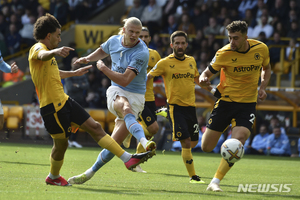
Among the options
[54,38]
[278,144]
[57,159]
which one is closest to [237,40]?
[54,38]

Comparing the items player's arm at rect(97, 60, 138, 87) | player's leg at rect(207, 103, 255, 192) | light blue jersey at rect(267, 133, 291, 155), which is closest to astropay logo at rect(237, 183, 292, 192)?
player's leg at rect(207, 103, 255, 192)

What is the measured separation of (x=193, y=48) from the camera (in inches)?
697

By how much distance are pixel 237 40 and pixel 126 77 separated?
164cm

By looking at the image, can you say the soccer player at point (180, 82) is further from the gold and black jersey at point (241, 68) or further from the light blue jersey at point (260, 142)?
the light blue jersey at point (260, 142)

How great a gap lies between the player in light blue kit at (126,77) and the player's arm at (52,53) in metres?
0.76

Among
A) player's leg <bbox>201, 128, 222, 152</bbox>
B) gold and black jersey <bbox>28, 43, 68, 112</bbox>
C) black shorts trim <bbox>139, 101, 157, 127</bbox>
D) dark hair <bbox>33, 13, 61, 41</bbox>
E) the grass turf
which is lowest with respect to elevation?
the grass turf

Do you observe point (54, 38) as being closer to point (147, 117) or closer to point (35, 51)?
point (35, 51)

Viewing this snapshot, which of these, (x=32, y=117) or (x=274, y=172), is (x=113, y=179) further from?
(x=32, y=117)

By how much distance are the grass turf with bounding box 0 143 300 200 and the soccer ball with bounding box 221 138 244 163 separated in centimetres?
44

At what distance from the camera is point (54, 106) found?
5.95 m

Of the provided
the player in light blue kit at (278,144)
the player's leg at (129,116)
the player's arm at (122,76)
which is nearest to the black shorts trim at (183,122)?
the player's leg at (129,116)

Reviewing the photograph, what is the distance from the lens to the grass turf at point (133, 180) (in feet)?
18.5

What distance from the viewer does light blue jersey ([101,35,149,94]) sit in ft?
21.0

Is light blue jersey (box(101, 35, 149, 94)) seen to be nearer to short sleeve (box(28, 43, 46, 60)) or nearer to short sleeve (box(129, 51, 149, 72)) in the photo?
short sleeve (box(129, 51, 149, 72))
